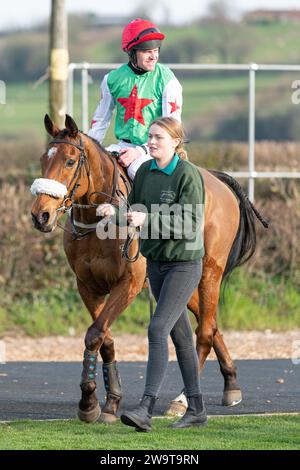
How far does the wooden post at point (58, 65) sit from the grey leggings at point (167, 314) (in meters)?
6.59

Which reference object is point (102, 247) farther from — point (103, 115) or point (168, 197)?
point (103, 115)

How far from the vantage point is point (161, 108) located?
9.26 metres

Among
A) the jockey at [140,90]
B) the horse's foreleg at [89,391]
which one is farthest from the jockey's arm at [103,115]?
the horse's foreleg at [89,391]

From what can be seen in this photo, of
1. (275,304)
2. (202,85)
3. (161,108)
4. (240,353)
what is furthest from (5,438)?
(202,85)

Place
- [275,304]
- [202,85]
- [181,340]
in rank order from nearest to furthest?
[181,340] → [275,304] → [202,85]

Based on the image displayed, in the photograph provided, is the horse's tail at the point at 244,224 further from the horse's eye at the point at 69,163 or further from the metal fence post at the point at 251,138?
the metal fence post at the point at 251,138

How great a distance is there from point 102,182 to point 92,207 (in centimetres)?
18

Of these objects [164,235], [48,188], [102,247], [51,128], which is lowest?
[102,247]

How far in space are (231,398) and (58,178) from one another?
2255 millimetres

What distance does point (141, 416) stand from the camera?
7449 millimetres

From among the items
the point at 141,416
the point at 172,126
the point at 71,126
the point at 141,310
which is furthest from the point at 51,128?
the point at 141,310

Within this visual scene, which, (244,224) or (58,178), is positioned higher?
(58,178)

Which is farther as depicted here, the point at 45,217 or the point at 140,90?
the point at 140,90
